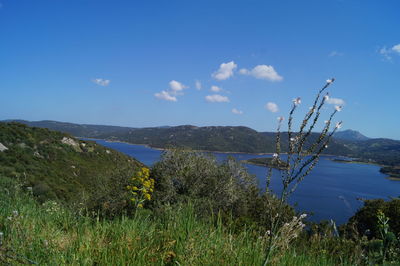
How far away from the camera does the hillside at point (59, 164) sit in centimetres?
2353

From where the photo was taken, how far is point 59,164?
4959 centimetres

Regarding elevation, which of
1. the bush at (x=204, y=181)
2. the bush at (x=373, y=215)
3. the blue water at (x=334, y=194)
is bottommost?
the blue water at (x=334, y=194)

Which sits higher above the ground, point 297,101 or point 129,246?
point 297,101

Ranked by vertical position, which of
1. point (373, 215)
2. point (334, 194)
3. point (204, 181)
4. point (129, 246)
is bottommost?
point (334, 194)

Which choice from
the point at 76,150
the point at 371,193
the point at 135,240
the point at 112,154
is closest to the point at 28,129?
the point at 76,150

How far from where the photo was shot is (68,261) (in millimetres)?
1960

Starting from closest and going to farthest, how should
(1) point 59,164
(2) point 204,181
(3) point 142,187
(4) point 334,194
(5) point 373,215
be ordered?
(3) point 142,187, (2) point 204,181, (5) point 373,215, (1) point 59,164, (4) point 334,194

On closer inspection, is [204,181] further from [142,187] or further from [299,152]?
[299,152]

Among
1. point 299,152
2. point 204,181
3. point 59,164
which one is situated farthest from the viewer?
point 59,164

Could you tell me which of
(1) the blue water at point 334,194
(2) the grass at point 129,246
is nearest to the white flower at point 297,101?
(2) the grass at point 129,246

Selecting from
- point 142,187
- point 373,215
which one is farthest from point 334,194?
point 142,187

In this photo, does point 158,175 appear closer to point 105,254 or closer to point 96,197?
point 96,197

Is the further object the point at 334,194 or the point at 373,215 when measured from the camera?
the point at 334,194

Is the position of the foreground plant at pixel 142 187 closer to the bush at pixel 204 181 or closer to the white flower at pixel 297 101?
the white flower at pixel 297 101
